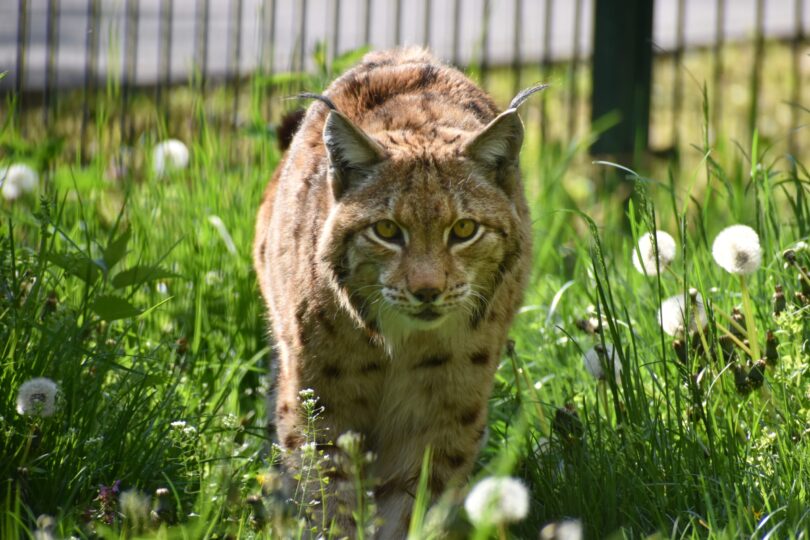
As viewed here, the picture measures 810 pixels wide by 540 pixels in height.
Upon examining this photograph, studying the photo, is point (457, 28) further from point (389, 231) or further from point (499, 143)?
point (389, 231)

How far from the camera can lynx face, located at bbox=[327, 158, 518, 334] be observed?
3.46 meters

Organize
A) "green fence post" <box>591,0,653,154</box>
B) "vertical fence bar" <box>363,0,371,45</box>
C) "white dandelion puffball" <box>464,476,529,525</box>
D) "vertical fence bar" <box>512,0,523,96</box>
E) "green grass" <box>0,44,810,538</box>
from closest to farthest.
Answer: "white dandelion puffball" <box>464,476,529,525</box>
"green grass" <box>0,44,810,538</box>
"green fence post" <box>591,0,653,154</box>
"vertical fence bar" <box>363,0,371,45</box>
"vertical fence bar" <box>512,0,523,96</box>

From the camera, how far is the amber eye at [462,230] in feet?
11.7

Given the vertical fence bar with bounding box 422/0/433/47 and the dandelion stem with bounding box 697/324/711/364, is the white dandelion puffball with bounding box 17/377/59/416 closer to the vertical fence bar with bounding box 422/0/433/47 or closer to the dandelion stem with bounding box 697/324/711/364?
the dandelion stem with bounding box 697/324/711/364

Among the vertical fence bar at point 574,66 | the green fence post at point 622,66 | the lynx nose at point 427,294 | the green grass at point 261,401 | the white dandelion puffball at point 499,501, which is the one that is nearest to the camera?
the white dandelion puffball at point 499,501

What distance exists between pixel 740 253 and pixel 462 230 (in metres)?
0.84

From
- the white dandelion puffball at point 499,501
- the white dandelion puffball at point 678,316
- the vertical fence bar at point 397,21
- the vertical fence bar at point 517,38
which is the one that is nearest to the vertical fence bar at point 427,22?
the vertical fence bar at point 397,21

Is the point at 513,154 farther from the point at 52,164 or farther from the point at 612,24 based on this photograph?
the point at 612,24

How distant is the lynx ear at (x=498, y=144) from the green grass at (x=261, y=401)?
255 millimetres

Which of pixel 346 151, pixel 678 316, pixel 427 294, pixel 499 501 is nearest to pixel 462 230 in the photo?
pixel 427 294

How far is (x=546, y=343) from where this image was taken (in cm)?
456

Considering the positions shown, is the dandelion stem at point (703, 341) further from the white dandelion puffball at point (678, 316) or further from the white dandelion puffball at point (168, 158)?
the white dandelion puffball at point (168, 158)

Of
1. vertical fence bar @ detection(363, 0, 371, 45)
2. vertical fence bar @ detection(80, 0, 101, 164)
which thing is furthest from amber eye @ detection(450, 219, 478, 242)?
vertical fence bar @ detection(363, 0, 371, 45)

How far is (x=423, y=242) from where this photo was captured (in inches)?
138
